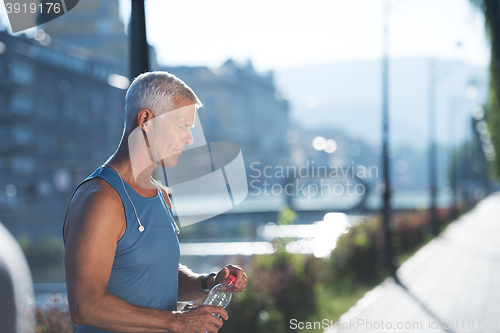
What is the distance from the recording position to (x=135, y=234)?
169 centimetres

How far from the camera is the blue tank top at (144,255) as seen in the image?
169 centimetres

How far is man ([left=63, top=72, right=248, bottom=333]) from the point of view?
5.08 ft

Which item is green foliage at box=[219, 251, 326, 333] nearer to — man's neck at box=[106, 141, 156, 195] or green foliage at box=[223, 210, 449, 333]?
green foliage at box=[223, 210, 449, 333]

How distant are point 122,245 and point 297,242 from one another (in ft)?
22.1

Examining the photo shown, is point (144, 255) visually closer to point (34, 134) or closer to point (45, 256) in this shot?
point (45, 256)

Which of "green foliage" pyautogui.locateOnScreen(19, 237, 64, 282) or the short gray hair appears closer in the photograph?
the short gray hair

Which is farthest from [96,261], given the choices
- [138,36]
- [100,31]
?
[100,31]

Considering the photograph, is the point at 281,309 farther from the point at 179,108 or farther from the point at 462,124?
the point at 462,124

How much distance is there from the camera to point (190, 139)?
183cm

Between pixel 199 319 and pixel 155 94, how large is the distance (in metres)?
0.73

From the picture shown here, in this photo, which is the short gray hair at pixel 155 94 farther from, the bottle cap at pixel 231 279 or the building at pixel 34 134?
the building at pixel 34 134
